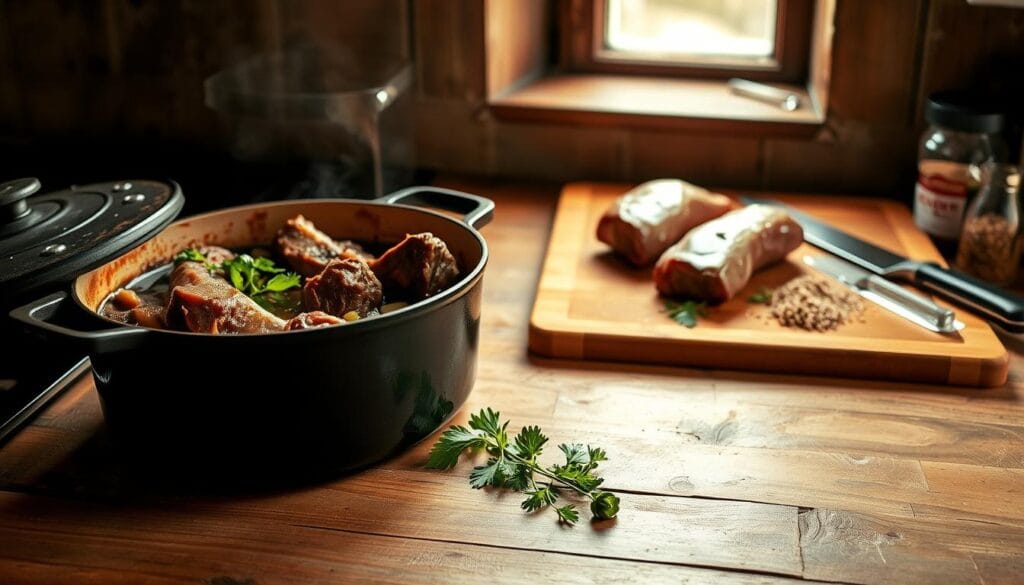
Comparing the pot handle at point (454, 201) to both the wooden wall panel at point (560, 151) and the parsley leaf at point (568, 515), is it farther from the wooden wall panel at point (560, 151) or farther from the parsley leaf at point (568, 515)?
the wooden wall panel at point (560, 151)

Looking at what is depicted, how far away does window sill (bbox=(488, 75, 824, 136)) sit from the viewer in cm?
166

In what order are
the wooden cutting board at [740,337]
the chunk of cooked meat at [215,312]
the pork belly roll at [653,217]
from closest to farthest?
the chunk of cooked meat at [215,312] → the wooden cutting board at [740,337] → the pork belly roll at [653,217]

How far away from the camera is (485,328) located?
1309 mm

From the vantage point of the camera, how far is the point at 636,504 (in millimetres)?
950

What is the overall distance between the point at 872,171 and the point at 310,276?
0.99 metres

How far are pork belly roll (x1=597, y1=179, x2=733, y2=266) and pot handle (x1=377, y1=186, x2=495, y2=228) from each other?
0.24 metres

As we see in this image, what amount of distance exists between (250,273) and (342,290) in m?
0.14

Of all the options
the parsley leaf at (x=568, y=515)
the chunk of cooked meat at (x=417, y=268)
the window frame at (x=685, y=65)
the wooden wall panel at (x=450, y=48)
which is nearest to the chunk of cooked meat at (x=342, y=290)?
the chunk of cooked meat at (x=417, y=268)

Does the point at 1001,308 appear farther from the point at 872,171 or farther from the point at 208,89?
the point at 208,89

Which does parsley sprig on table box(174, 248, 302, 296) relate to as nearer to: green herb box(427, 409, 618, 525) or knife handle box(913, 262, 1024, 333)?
green herb box(427, 409, 618, 525)

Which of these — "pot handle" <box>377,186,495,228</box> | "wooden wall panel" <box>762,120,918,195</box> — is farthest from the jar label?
"pot handle" <box>377,186,495,228</box>

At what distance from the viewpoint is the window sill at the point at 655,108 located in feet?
5.44

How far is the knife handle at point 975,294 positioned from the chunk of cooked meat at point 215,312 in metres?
0.82

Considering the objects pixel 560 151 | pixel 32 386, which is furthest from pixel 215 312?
pixel 560 151
